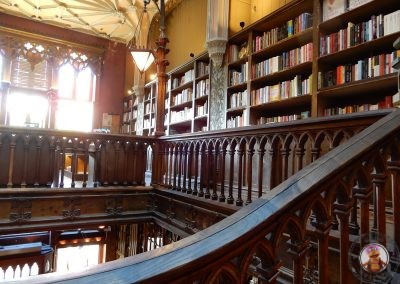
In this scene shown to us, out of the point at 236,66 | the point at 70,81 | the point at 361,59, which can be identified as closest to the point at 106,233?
the point at 70,81

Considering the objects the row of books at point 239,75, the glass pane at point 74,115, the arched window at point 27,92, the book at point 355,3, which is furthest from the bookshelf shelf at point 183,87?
the arched window at point 27,92

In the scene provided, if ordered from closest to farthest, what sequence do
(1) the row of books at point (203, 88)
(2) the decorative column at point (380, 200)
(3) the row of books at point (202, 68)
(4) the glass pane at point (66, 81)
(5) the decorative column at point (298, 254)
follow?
(5) the decorative column at point (298, 254) < (2) the decorative column at point (380, 200) < (1) the row of books at point (203, 88) < (3) the row of books at point (202, 68) < (4) the glass pane at point (66, 81)

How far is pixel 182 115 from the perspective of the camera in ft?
19.4

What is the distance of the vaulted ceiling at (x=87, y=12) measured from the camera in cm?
734

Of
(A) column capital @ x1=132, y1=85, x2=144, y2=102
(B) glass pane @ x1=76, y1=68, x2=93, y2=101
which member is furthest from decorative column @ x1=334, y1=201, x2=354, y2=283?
(B) glass pane @ x1=76, y1=68, x2=93, y2=101

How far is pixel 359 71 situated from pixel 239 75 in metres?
1.79

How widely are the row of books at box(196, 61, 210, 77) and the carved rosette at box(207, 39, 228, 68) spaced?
476mm

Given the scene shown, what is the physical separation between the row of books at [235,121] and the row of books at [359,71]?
1339 millimetres

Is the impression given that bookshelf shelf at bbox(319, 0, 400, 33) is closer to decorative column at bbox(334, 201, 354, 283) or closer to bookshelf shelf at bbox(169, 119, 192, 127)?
A: decorative column at bbox(334, 201, 354, 283)

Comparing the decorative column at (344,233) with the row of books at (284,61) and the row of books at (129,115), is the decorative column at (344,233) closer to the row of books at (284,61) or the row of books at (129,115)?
the row of books at (284,61)

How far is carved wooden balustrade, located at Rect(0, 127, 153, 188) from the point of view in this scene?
3.20 m

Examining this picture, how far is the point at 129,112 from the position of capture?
895cm

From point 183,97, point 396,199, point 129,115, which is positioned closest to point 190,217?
point 396,199

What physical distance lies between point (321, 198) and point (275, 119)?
3084 mm
